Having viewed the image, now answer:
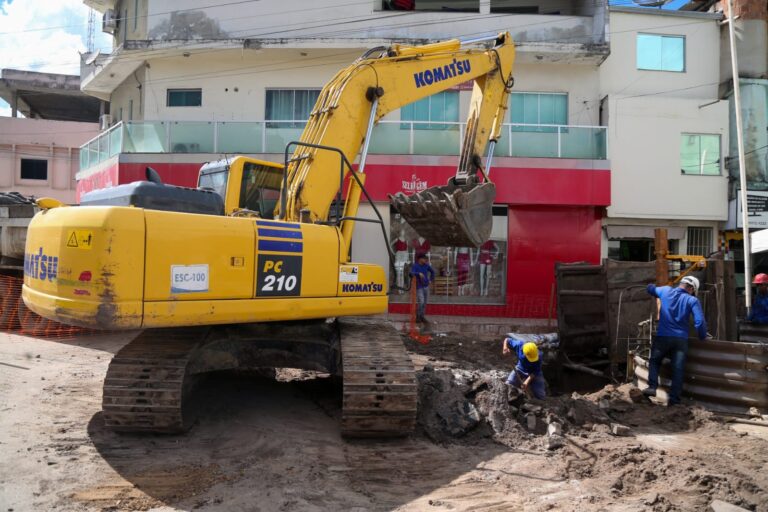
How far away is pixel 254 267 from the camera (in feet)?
18.0

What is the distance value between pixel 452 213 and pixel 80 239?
4.04 meters

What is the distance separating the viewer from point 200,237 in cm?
519

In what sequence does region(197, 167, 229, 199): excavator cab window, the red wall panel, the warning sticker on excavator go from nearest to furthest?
the warning sticker on excavator → region(197, 167, 229, 199): excavator cab window → the red wall panel

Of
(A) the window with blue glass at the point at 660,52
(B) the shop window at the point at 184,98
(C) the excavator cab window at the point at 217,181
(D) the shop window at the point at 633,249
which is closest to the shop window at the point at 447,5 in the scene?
(A) the window with blue glass at the point at 660,52

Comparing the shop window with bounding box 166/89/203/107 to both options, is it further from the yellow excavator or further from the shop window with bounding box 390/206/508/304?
the yellow excavator

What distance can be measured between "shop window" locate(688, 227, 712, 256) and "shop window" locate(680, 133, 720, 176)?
1739mm

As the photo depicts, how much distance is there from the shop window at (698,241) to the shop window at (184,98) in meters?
15.4

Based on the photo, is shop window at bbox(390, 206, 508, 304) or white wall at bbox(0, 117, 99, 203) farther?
white wall at bbox(0, 117, 99, 203)

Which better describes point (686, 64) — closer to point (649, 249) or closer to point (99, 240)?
point (649, 249)

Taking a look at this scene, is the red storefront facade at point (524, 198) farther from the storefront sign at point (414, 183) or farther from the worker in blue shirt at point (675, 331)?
the worker in blue shirt at point (675, 331)

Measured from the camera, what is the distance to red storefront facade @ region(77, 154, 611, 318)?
15.5 metres

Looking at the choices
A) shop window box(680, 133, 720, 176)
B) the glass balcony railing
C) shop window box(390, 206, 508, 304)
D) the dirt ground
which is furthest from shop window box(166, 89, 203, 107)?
shop window box(680, 133, 720, 176)

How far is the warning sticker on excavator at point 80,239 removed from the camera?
4.77 metres

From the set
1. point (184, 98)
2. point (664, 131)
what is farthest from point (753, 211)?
point (184, 98)
